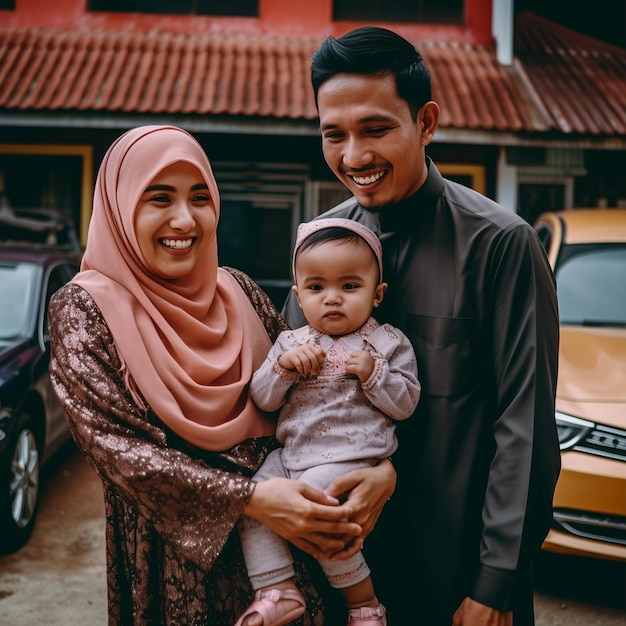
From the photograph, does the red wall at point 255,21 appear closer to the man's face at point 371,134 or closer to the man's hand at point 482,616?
the man's face at point 371,134

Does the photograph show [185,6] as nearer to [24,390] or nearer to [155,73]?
[155,73]

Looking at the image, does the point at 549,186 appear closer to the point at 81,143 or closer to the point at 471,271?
the point at 81,143

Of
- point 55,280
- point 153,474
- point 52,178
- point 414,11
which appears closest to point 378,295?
point 153,474

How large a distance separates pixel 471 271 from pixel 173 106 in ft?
18.6

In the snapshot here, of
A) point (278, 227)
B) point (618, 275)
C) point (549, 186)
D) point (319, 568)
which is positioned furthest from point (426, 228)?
point (549, 186)

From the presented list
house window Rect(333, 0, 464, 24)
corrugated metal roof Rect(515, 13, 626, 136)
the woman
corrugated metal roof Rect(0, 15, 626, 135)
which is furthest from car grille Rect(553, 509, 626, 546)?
house window Rect(333, 0, 464, 24)

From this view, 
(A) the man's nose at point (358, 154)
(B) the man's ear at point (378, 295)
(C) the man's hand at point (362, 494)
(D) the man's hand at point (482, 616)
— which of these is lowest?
(D) the man's hand at point (482, 616)

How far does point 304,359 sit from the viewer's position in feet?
6.11

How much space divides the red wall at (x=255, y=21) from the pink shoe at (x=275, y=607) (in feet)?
25.0

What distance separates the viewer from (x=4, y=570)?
4113 mm

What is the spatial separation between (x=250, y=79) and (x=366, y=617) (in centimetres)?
652

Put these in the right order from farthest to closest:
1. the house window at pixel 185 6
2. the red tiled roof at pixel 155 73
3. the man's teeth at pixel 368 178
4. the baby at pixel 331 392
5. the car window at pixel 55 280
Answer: the house window at pixel 185 6 < the red tiled roof at pixel 155 73 < the car window at pixel 55 280 < the man's teeth at pixel 368 178 < the baby at pixel 331 392

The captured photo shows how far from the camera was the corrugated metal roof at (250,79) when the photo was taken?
7.07 meters

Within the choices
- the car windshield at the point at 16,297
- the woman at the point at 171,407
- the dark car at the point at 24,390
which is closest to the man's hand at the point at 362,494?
the woman at the point at 171,407
